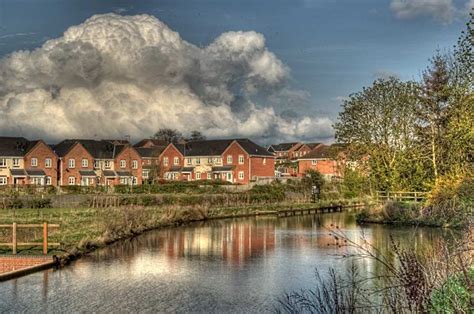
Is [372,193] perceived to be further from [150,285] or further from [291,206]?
[150,285]

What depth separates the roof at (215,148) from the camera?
93.6 m

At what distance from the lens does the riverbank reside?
1109 inches

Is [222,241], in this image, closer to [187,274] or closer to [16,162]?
[187,274]

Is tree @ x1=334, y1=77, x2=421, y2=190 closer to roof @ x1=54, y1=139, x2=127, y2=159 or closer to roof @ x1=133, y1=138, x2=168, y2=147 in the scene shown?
roof @ x1=54, y1=139, x2=127, y2=159

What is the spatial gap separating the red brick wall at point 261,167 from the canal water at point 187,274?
5337 cm

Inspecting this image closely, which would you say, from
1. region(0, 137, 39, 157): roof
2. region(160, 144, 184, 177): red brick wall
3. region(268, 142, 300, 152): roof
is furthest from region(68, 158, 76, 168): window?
region(268, 142, 300, 152): roof

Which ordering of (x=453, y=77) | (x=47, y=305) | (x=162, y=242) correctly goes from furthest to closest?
(x=453, y=77) < (x=162, y=242) < (x=47, y=305)

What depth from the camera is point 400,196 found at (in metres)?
48.1

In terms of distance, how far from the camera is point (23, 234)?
3000 cm

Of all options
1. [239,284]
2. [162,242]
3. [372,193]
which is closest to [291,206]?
[372,193]

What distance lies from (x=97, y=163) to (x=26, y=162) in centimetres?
1148

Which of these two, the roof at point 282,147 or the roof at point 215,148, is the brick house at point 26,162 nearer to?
the roof at point 215,148

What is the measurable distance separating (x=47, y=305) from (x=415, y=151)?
36.0m

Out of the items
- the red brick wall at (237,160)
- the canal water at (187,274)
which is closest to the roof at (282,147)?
the red brick wall at (237,160)
